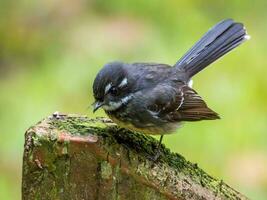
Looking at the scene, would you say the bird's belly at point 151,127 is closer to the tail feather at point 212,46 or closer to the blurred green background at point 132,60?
the tail feather at point 212,46

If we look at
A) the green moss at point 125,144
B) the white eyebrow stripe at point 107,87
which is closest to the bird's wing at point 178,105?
the white eyebrow stripe at point 107,87

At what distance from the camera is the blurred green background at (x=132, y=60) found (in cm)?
571

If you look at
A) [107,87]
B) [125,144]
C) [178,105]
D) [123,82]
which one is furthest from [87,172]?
[178,105]

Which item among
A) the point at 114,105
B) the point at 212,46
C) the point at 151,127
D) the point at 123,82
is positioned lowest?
the point at 151,127

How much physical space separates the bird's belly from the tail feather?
1.89ft

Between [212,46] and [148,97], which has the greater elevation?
[212,46]

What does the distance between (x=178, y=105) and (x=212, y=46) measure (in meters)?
0.74

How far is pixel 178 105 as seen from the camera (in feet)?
13.4

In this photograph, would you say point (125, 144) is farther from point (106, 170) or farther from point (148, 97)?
point (148, 97)

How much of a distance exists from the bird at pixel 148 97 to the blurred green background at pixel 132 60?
1467 millimetres

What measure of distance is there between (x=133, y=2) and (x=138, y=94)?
3.93 meters

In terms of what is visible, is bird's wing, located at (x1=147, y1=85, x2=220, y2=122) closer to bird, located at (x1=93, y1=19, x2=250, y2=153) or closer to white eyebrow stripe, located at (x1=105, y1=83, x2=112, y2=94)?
bird, located at (x1=93, y1=19, x2=250, y2=153)

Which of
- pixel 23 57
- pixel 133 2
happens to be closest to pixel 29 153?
pixel 23 57

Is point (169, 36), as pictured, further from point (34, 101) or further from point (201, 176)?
point (201, 176)
